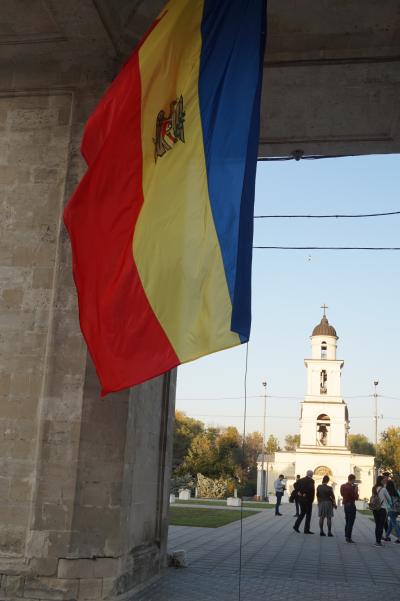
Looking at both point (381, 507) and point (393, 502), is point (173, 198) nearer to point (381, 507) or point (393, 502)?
point (381, 507)

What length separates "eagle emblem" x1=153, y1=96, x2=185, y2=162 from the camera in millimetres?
5385

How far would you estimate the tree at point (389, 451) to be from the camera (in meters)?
80.8

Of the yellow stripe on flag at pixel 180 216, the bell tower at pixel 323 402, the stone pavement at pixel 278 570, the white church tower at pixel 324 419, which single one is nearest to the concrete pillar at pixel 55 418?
the stone pavement at pixel 278 570

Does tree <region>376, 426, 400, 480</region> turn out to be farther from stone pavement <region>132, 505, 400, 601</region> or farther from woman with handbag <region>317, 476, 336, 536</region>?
stone pavement <region>132, 505, 400, 601</region>

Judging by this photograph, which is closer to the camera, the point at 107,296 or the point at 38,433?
the point at 107,296

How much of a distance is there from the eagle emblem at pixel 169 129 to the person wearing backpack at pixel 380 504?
12.4m

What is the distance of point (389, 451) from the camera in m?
83.0

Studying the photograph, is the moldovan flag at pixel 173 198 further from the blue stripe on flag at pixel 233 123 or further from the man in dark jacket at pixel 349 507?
the man in dark jacket at pixel 349 507

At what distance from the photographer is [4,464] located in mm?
7477

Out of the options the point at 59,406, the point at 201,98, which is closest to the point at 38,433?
the point at 59,406

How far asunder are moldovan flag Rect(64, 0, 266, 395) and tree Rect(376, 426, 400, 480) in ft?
260

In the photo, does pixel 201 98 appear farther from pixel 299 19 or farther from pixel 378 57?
pixel 378 57

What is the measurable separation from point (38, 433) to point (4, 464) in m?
0.54

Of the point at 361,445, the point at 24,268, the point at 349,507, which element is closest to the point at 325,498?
the point at 349,507
